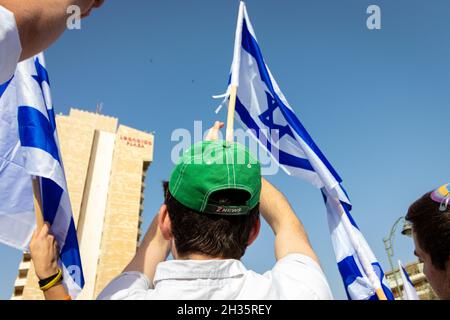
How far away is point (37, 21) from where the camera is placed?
40.4 inches

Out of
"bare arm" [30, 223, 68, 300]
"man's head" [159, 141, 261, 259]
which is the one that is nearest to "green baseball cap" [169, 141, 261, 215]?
"man's head" [159, 141, 261, 259]

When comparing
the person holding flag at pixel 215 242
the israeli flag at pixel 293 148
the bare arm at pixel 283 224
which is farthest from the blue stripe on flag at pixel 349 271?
the person holding flag at pixel 215 242

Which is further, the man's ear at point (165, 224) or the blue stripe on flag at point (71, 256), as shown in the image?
the blue stripe on flag at point (71, 256)

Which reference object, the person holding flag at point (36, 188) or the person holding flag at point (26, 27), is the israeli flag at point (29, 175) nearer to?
the person holding flag at point (36, 188)

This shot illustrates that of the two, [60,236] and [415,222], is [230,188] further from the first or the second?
[60,236]

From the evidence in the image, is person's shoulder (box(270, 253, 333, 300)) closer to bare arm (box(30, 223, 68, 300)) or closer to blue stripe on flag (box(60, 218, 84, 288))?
bare arm (box(30, 223, 68, 300))

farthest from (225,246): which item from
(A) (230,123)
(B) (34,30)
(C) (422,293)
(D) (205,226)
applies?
(C) (422,293)

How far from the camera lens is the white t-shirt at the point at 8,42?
91 centimetres

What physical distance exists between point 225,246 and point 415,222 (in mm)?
1180

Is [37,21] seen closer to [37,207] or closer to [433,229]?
[37,207]

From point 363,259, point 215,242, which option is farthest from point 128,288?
point 363,259

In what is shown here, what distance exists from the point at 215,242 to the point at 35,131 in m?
2.35

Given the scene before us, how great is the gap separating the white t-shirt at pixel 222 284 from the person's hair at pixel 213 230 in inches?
1.7

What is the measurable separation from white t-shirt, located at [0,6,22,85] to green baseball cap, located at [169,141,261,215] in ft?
2.03
